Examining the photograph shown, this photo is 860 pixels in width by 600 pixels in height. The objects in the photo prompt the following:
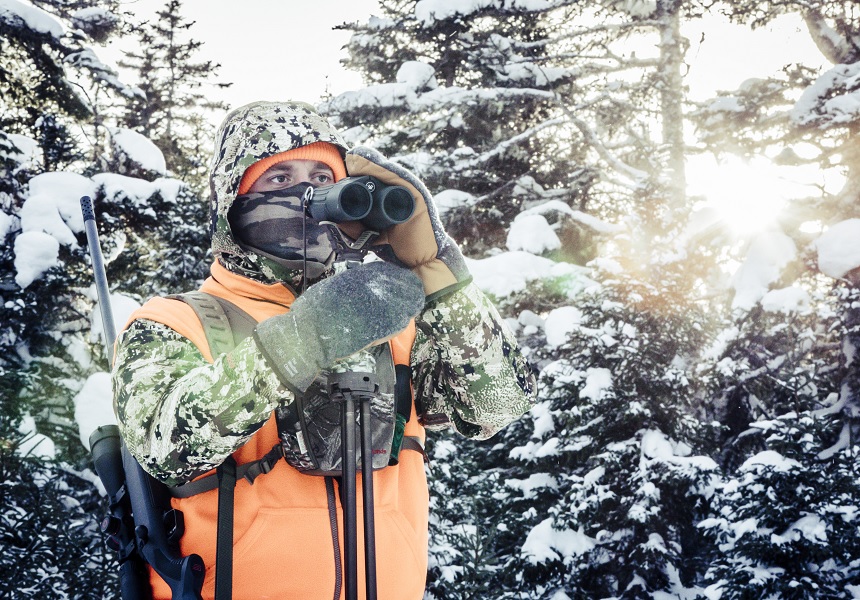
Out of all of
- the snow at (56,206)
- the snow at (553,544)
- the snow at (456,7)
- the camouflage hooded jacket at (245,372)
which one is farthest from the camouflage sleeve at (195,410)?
the snow at (456,7)

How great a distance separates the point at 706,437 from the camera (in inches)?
254

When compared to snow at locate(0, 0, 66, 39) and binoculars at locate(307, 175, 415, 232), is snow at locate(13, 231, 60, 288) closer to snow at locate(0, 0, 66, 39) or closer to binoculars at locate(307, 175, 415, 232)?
snow at locate(0, 0, 66, 39)

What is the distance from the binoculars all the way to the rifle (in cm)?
74

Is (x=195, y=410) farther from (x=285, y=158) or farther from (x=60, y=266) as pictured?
(x=60, y=266)

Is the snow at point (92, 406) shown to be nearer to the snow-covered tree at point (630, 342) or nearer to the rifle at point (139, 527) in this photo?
the snow-covered tree at point (630, 342)

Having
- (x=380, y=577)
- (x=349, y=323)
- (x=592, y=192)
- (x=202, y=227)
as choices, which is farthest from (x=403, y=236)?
(x=592, y=192)

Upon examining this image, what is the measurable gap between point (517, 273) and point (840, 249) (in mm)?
3803

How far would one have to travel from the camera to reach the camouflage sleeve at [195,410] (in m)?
1.35

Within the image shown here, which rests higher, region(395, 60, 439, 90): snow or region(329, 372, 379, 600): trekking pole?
region(395, 60, 439, 90): snow

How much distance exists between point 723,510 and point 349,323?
4.94 metres

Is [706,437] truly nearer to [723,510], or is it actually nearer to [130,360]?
[723,510]

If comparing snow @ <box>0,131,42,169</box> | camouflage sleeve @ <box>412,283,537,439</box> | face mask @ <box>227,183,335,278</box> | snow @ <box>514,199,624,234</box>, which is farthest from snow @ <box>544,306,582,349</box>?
snow @ <box>0,131,42,169</box>

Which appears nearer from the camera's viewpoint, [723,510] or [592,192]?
[723,510]

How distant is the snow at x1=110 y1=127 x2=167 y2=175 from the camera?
28.9 feet
